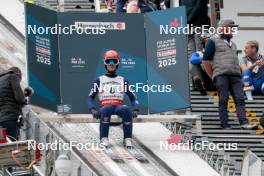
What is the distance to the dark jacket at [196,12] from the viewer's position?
29938 millimetres

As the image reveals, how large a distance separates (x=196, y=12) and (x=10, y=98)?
582cm

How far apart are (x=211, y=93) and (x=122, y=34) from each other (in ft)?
6.32

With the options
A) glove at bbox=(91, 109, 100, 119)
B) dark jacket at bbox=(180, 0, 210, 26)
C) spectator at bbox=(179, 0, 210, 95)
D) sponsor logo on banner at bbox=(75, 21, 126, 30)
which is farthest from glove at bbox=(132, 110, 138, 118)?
dark jacket at bbox=(180, 0, 210, 26)

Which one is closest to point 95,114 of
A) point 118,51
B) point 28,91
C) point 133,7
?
point 28,91

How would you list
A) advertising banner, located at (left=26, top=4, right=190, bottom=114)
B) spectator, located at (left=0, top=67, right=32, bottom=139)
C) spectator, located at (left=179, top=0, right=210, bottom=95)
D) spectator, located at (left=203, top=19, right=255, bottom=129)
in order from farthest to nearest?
spectator, located at (left=179, top=0, right=210, bottom=95) → advertising banner, located at (left=26, top=4, right=190, bottom=114) → spectator, located at (left=203, top=19, right=255, bottom=129) → spectator, located at (left=0, top=67, right=32, bottom=139)

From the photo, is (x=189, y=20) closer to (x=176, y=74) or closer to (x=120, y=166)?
(x=176, y=74)

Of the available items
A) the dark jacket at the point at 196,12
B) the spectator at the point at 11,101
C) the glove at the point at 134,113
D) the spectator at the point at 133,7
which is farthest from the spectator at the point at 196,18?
the spectator at the point at 11,101

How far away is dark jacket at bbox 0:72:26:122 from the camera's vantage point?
25.0 meters

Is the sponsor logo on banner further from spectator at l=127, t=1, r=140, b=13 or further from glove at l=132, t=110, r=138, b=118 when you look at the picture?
glove at l=132, t=110, r=138, b=118

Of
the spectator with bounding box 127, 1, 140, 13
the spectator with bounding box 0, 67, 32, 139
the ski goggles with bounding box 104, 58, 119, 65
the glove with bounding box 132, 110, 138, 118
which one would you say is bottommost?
the glove with bounding box 132, 110, 138, 118

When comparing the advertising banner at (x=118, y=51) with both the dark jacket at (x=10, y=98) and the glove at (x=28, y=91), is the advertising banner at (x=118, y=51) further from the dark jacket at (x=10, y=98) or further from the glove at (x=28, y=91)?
the dark jacket at (x=10, y=98)

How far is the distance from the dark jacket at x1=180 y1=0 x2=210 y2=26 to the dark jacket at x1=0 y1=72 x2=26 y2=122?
5407 mm

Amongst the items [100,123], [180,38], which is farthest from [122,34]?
[100,123]

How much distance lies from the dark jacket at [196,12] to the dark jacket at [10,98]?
5407 millimetres
